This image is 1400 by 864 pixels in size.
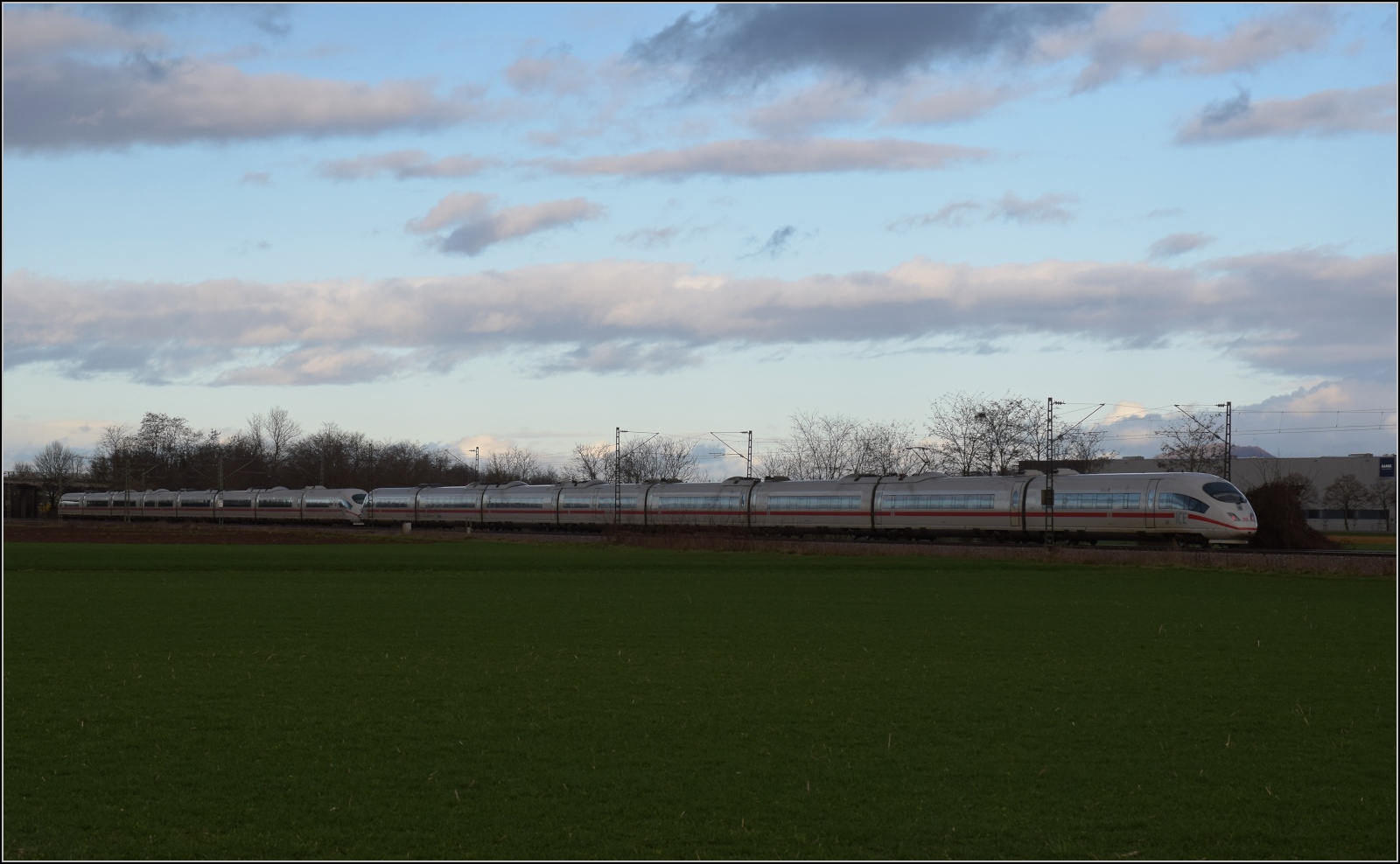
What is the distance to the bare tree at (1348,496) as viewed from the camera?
125688 mm

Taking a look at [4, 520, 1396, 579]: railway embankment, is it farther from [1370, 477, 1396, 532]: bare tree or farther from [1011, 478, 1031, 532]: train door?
[1370, 477, 1396, 532]: bare tree

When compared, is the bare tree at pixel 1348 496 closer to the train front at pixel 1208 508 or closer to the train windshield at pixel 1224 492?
the train windshield at pixel 1224 492

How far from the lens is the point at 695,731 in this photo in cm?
1393

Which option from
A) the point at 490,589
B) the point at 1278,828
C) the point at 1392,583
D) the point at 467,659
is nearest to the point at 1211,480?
the point at 1392,583

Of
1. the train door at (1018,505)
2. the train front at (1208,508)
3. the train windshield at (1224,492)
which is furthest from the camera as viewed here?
the train door at (1018,505)

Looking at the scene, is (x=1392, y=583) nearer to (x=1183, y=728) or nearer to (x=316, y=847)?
(x=1183, y=728)

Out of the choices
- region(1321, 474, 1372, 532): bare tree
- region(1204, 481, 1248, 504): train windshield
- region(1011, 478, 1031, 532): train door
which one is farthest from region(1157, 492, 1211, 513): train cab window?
region(1321, 474, 1372, 532): bare tree

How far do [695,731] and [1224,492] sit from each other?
44.9m

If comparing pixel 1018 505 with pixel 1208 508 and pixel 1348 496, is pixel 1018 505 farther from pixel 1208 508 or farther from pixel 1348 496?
pixel 1348 496

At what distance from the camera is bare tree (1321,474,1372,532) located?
126m

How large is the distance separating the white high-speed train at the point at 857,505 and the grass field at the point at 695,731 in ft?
85.6

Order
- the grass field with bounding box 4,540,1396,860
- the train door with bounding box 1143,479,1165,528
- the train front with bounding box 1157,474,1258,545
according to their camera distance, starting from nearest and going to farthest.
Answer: the grass field with bounding box 4,540,1396,860
the train front with bounding box 1157,474,1258,545
the train door with bounding box 1143,479,1165,528

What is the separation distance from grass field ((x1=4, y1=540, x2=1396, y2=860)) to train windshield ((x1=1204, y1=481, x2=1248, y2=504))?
2581 centimetres

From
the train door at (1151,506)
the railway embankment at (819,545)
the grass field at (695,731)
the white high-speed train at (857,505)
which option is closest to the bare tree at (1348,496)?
the railway embankment at (819,545)
